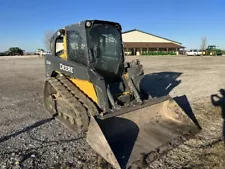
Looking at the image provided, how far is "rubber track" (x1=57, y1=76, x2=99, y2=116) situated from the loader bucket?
443 millimetres

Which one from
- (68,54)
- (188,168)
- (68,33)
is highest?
(68,33)

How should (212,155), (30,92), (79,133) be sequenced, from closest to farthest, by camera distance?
(212,155) < (79,133) < (30,92)

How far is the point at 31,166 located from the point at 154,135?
2377 mm

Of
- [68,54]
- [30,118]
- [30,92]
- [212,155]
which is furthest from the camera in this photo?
[30,92]

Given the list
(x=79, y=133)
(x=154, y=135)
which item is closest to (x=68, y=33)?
(x=79, y=133)

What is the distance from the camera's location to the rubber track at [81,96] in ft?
15.7

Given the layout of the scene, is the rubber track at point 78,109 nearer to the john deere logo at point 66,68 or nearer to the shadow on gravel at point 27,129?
the john deere logo at point 66,68

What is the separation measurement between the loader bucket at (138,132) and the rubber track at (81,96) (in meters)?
0.44

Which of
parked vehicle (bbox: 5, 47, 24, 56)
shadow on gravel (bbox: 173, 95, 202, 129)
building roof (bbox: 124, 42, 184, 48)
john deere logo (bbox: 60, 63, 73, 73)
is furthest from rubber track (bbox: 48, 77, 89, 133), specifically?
parked vehicle (bbox: 5, 47, 24, 56)

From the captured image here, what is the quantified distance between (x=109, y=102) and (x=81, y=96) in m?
0.75

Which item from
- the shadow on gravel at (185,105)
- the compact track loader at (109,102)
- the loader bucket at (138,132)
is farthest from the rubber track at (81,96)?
the shadow on gravel at (185,105)

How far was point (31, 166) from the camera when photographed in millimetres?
3898

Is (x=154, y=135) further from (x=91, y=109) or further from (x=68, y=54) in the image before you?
(x=68, y=54)

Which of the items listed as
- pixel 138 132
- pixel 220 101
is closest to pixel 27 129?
pixel 138 132
